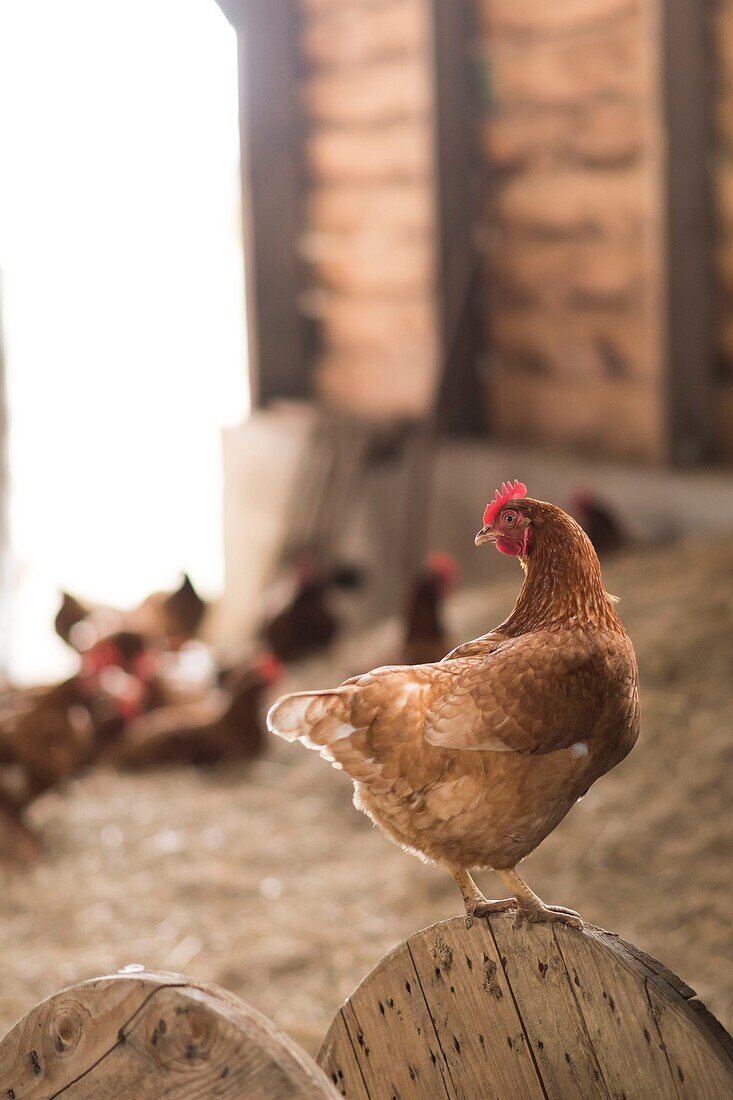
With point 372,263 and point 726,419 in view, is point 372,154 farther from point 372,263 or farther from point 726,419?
point 726,419

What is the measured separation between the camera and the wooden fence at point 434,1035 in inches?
36.2

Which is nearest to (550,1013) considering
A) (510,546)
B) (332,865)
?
(510,546)

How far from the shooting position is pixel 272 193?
239 inches

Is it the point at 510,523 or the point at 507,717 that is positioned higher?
the point at 510,523

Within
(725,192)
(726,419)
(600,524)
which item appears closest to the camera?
(600,524)

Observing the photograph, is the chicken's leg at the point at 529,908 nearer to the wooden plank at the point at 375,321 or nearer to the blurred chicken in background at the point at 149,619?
the blurred chicken in background at the point at 149,619

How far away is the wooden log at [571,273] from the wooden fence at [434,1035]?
155 inches

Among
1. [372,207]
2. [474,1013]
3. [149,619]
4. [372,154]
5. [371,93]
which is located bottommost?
[149,619]

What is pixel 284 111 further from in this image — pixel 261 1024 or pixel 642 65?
pixel 261 1024

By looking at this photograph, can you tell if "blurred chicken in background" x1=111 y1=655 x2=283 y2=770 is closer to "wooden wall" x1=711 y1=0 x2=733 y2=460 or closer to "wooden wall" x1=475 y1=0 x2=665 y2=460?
"wooden wall" x1=475 y1=0 x2=665 y2=460

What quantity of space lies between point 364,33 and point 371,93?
24cm

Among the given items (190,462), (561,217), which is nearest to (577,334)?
(561,217)

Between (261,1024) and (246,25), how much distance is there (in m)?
5.59

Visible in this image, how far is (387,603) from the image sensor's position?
528cm
